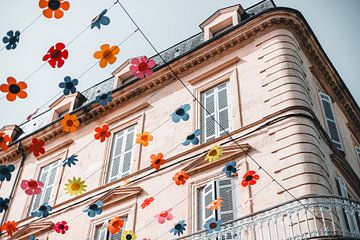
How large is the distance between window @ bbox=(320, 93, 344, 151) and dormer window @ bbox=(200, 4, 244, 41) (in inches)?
130

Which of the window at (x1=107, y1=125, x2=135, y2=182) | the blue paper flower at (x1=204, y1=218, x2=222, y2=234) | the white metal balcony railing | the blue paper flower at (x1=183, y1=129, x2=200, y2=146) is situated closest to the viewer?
the white metal balcony railing

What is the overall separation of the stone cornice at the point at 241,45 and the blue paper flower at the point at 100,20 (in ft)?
20.5

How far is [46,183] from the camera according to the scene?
13.9 m

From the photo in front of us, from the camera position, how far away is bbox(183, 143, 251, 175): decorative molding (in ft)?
32.3

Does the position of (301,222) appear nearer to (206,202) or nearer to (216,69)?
(206,202)

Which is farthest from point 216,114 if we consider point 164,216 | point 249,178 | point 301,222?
point 301,222

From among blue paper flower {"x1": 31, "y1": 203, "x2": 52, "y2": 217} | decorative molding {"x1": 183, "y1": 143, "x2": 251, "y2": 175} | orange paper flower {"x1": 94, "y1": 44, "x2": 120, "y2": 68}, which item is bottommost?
blue paper flower {"x1": 31, "y1": 203, "x2": 52, "y2": 217}

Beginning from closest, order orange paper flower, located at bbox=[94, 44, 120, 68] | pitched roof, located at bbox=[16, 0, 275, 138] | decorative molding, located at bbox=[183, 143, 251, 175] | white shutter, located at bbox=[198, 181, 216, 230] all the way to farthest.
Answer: orange paper flower, located at bbox=[94, 44, 120, 68], white shutter, located at bbox=[198, 181, 216, 230], decorative molding, located at bbox=[183, 143, 251, 175], pitched roof, located at bbox=[16, 0, 275, 138]

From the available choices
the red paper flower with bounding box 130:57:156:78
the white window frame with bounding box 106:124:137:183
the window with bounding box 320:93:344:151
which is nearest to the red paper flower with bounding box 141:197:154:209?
the white window frame with bounding box 106:124:137:183

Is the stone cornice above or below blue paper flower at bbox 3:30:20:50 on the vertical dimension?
above

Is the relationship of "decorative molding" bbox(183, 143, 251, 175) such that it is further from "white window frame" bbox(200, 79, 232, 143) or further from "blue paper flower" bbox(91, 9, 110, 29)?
"blue paper flower" bbox(91, 9, 110, 29)

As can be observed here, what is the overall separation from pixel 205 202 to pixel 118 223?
180 cm

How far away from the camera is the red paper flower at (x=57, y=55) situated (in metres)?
6.85

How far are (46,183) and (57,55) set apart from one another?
25.9ft
